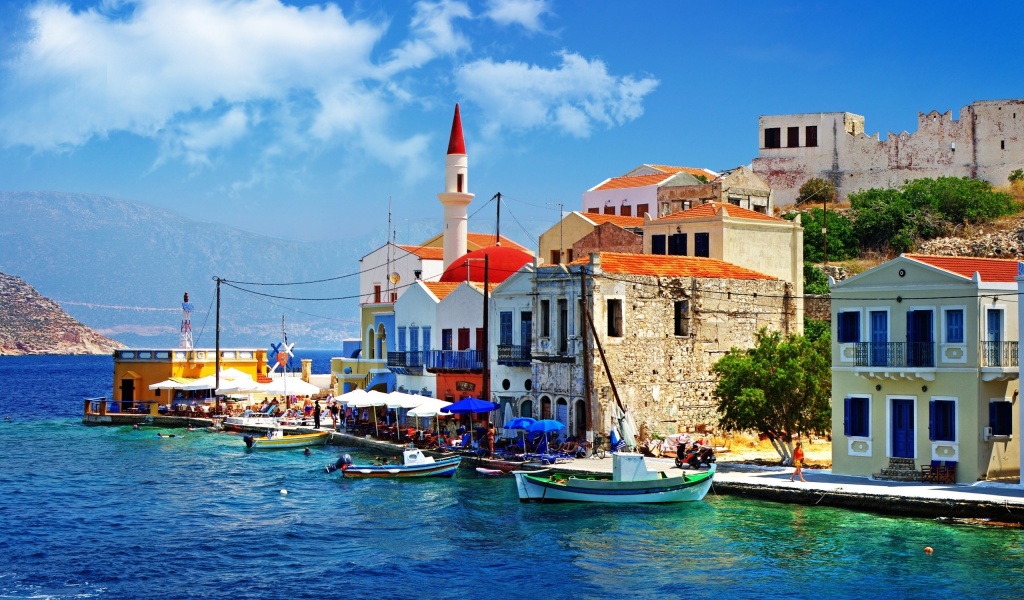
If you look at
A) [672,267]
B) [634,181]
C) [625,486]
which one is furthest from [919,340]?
[634,181]

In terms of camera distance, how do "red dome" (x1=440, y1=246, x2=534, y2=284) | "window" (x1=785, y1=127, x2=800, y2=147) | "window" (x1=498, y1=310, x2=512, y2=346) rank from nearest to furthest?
"window" (x1=498, y1=310, x2=512, y2=346), "red dome" (x1=440, y1=246, x2=534, y2=284), "window" (x1=785, y1=127, x2=800, y2=147)

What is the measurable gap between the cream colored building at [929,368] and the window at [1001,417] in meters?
0.03

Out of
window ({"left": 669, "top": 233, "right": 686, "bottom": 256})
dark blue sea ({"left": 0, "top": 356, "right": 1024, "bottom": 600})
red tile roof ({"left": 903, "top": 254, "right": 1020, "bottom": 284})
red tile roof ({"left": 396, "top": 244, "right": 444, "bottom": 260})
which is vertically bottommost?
dark blue sea ({"left": 0, "top": 356, "right": 1024, "bottom": 600})

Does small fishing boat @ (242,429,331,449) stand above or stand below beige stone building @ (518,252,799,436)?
below

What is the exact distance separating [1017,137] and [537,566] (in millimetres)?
55150

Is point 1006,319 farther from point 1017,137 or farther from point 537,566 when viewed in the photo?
point 1017,137

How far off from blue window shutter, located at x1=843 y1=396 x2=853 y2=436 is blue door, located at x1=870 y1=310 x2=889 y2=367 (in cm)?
144

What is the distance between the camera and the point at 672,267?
46000 millimetres

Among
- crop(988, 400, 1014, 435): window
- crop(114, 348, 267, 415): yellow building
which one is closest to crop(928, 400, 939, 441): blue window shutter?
crop(988, 400, 1014, 435): window

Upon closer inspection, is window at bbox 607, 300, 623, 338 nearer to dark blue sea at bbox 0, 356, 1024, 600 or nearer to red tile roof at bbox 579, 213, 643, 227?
dark blue sea at bbox 0, 356, 1024, 600

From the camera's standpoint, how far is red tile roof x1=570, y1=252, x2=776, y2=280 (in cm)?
4438

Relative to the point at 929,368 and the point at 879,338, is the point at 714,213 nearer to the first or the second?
the point at 879,338

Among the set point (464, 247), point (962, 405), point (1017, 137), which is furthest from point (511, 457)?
point (1017, 137)

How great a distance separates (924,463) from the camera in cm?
3272
